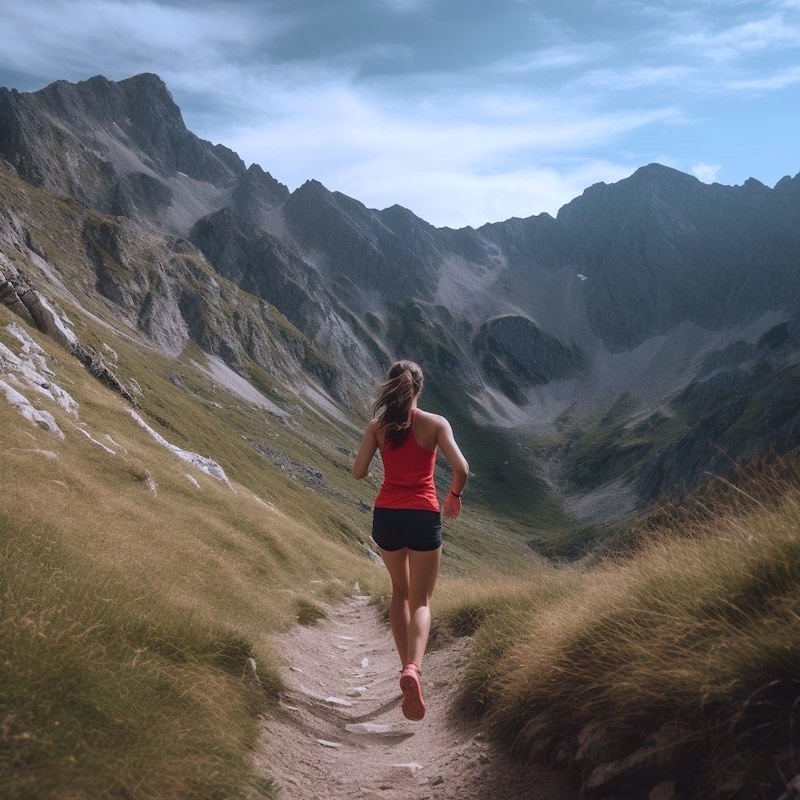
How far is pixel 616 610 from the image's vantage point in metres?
6.63

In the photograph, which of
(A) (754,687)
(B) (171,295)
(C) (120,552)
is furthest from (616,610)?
(B) (171,295)

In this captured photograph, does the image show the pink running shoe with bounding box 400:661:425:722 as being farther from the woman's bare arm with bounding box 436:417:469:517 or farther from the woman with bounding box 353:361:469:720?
the woman's bare arm with bounding box 436:417:469:517

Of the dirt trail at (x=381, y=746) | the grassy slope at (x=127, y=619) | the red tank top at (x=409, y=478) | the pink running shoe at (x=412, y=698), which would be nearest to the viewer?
the grassy slope at (x=127, y=619)

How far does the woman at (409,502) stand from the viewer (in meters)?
8.61

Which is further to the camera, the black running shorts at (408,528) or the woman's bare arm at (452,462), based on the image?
the woman's bare arm at (452,462)

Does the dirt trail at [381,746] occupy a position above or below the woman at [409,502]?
below

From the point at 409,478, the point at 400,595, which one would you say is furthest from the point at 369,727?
the point at 409,478

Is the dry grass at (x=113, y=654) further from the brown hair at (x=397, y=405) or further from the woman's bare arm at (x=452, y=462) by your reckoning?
the brown hair at (x=397, y=405)

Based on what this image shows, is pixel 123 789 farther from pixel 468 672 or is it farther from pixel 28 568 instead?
pixel 468 672

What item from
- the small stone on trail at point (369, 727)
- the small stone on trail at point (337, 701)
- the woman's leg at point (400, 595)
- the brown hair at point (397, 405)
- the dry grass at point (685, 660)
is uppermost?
the brown hair at point (397, 405)

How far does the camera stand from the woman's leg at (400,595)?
8820mm

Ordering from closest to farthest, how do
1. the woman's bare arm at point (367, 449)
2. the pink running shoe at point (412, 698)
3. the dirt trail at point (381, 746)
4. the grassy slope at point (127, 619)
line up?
the grassy slope at point (127, 619) → the dirt trail at point (381, 746) → the pink running shoe at point (412, 698) → the woman's bare arm at point (367, 449)

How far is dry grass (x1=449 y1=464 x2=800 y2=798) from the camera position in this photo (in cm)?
451

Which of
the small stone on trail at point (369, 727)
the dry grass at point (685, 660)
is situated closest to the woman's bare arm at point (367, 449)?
the dry grass at point (685, 660)
